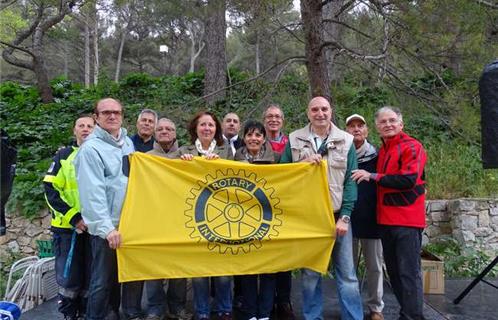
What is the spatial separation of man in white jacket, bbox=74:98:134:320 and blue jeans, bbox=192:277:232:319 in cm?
68

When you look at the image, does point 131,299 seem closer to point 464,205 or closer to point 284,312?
point 284,312

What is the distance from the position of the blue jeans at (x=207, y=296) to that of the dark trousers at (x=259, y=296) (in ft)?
0.50

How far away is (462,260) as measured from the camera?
20.2 feet

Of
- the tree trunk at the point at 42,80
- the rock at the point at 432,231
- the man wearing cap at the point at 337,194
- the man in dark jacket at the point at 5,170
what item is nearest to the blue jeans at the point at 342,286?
the man wearing cap at the point at 337,194

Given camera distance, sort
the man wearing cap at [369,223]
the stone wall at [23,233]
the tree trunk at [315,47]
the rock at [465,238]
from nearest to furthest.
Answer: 1. the man wearing cap at [369,223]
2. the tree trunk at [315,47]
3. the rock at [465,238]
4. the stone wall at [23,233]

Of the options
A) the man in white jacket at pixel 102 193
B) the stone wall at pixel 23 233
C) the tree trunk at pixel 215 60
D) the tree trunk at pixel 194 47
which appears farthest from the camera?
the tree trunk at pixel 194 47

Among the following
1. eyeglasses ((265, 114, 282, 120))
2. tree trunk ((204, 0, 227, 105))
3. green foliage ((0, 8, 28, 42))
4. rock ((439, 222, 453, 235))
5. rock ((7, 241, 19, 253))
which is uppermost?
green foliage ((0, 8, 28, 42))

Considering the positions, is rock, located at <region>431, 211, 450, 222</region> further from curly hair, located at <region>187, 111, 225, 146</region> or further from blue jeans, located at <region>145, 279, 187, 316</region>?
blue jeans, located at <region>145, 279, 187, 316</region>

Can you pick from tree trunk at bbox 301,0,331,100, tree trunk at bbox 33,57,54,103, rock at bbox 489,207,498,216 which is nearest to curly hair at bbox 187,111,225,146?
tree trunk at bbox 301,0,331,100

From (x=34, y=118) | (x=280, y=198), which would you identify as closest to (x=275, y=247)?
(x=280, y=198)

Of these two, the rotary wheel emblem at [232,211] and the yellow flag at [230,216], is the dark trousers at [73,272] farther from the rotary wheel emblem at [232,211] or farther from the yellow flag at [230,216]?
the rotary wheel emblem at [232,211]

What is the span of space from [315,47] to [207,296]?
3.57 metres

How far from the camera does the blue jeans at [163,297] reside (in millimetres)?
3959

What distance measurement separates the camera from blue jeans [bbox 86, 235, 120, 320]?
3621mm
